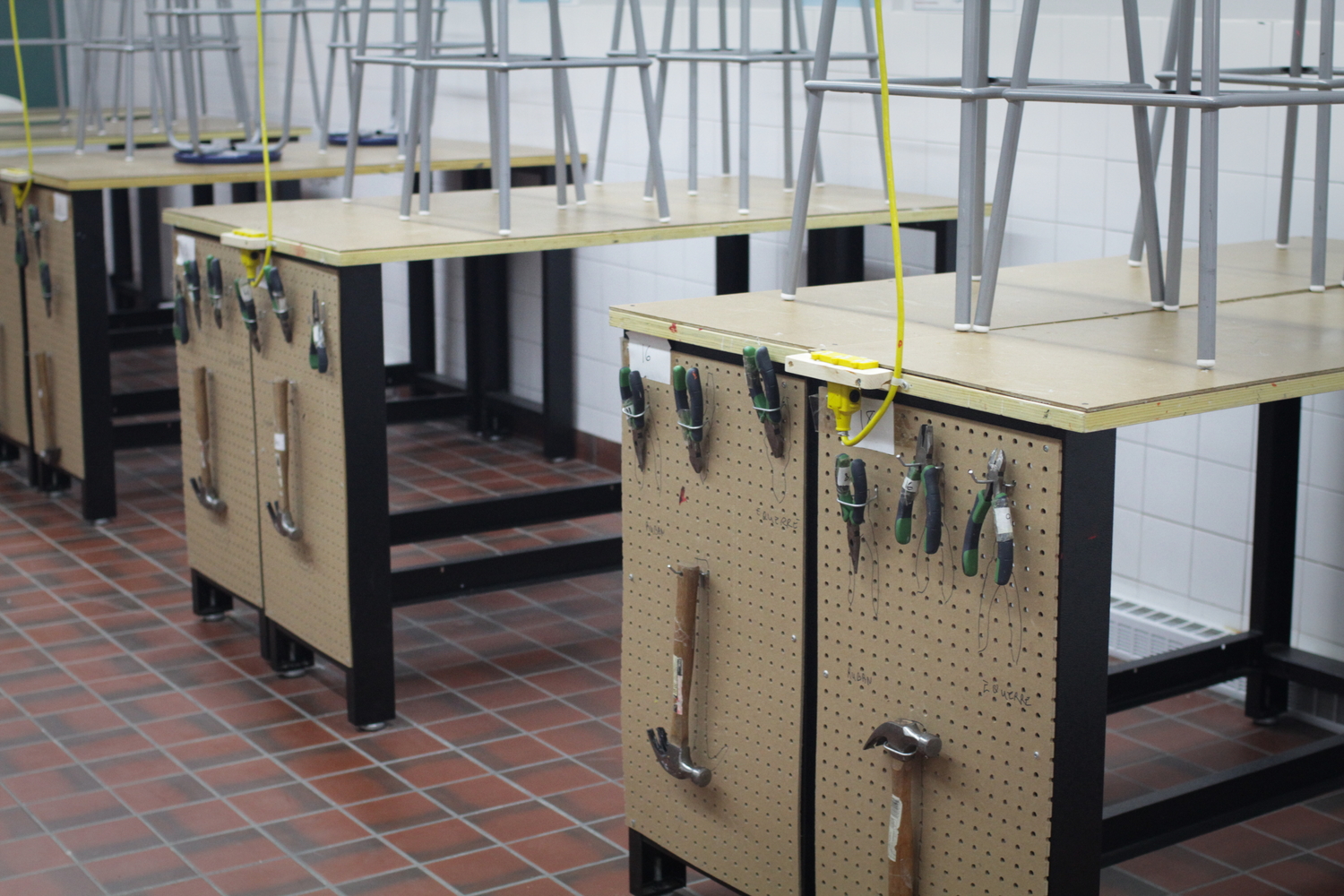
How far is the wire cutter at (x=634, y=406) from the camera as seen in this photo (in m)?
2.35

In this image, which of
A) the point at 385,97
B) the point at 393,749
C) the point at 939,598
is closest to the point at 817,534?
the point at 939,598

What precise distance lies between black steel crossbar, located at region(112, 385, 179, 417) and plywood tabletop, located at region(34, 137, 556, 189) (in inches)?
32.6

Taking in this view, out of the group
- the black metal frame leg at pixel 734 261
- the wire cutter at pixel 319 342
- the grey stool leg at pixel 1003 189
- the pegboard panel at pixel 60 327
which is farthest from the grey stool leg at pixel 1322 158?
the pegboard panel at pixel 60 327

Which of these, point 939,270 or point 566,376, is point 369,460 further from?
point 566,376

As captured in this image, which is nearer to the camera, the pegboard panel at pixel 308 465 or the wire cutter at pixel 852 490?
the wire cutter at pixel 852 490

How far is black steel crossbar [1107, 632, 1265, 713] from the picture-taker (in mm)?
2889

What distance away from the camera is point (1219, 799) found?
7.73 ft

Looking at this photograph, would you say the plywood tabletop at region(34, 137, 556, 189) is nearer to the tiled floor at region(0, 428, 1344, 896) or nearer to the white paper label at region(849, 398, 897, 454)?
the tiled floor at region(0, 428, 1344, 896)

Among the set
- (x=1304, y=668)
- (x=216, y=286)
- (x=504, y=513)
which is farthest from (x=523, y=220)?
(x=1304, y=668)

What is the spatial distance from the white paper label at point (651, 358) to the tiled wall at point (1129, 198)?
62.8 inches

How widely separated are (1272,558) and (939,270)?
1.14 m

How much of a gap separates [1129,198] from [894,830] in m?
2.02

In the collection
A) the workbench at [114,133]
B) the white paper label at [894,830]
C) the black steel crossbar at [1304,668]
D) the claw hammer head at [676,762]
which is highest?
the workbench at [114,133]

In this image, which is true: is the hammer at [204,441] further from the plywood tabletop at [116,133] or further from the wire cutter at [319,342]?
the plywood tabletop at [116,133]
